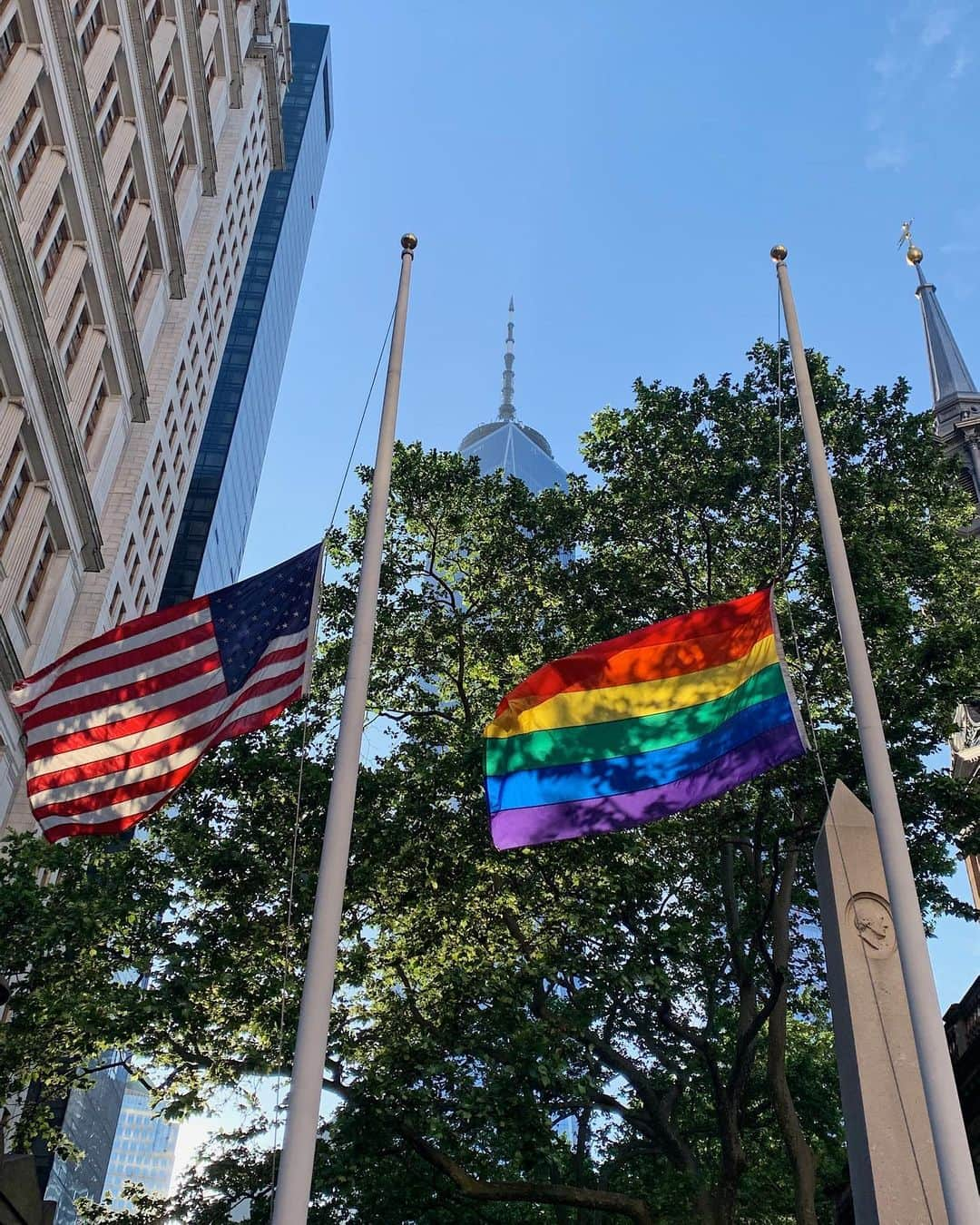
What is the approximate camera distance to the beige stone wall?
29.7 meters

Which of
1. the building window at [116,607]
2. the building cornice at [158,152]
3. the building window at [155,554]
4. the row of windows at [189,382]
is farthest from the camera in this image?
the building window at [155,554]

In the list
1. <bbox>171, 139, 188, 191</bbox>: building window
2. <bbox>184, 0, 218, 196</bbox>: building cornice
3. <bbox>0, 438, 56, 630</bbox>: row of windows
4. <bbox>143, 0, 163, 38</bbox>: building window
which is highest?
<bbox>184, 0, 218, 196</bbox>: building cornice

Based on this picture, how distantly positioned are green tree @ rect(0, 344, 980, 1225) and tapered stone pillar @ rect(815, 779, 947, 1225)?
16.0 ft

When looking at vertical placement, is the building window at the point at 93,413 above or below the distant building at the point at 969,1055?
above

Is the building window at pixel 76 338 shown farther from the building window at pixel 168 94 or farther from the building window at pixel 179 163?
the building window at pixel 179 163

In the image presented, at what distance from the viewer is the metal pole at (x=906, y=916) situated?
29.0ft

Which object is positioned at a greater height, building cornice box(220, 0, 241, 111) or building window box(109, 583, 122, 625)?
building cornice box(220, 0, 241, 111)

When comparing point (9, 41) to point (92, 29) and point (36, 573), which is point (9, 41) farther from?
point (36, 573)

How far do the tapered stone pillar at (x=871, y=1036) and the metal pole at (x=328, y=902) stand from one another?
463 cm

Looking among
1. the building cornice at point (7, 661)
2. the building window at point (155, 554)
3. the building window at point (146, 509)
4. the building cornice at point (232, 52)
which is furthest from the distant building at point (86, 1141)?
the building cornice at point (232, 52)

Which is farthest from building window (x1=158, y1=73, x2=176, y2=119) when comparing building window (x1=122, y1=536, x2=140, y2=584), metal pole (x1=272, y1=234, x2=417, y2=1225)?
metal pole (x1=272, y1=234, x2=417, y2=1225)

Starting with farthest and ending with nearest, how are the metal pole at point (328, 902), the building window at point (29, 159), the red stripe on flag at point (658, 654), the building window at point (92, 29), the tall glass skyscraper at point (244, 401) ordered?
1. the tall glass skyscraper at point (244, 401)
2. the building window at point (92, 29)
3. the building window at point (29, 159)
4. the red stripe on flag at point (658, 654)
5. the metal pole at point (328, 902)

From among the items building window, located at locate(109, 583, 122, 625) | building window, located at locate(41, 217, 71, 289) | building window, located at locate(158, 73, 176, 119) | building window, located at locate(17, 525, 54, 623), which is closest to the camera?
building window, located at locate(41, 217, 71, 289)

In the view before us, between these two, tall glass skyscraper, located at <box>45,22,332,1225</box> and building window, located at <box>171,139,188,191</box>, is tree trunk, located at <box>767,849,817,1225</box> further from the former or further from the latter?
tall glass skyscraper, located at <box>45,22,332,1225</box>
